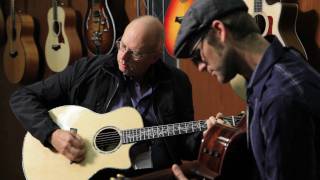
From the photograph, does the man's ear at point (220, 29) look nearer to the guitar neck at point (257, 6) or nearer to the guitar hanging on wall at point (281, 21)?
the guitar hanging on wall at point (281, 21)

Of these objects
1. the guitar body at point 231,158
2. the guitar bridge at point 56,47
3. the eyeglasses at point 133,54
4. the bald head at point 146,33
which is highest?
the bald head at point 146,33

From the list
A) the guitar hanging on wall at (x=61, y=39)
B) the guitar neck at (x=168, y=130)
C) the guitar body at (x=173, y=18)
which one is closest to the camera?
the guitar neck at (x=168, y=130)

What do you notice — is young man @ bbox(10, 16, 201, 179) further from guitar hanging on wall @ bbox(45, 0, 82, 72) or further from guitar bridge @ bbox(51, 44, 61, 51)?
guitar bridge @ bbox(51, 44, 61, 51)

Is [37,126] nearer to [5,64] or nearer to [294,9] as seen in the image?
[294,9]

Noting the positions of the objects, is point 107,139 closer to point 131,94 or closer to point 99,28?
point 131,94

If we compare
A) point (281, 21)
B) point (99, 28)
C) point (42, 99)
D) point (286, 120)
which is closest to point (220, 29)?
point (286, 120)

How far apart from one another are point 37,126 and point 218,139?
42.9 inches

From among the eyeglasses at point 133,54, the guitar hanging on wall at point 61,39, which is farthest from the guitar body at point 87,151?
the guitar hanging on wall at point 61,39

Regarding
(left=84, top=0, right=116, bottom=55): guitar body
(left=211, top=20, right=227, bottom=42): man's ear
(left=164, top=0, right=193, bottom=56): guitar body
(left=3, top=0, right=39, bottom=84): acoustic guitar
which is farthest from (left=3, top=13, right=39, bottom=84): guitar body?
(left=211, top=20, right=227, bottom=42): man's ear

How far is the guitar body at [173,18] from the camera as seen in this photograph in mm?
3264

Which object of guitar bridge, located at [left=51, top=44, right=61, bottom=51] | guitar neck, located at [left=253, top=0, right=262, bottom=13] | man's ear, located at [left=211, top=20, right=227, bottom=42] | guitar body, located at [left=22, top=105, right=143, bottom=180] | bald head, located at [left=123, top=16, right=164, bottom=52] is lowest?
guitar body, located at [left=22, top=105, right=143, bottom=180]

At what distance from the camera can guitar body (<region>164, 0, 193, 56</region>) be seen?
3.26m

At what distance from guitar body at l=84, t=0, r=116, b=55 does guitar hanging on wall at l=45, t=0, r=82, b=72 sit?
177mm

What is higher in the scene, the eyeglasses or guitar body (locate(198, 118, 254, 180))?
the eyeglasses
